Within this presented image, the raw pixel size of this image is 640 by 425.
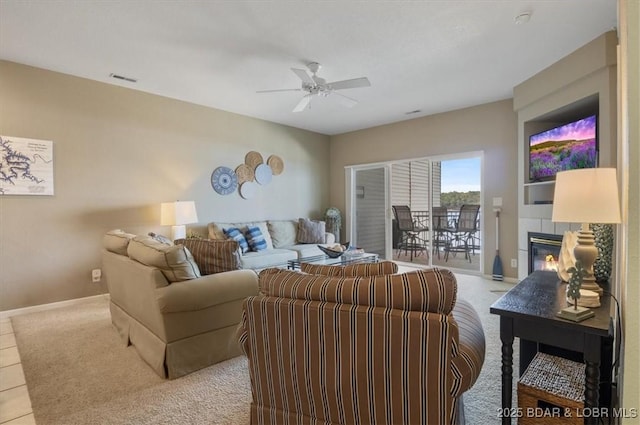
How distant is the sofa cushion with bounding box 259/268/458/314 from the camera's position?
1118mm

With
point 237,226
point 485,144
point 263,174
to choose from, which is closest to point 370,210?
point 263,174

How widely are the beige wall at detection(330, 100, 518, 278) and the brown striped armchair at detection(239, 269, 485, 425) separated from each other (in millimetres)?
3945

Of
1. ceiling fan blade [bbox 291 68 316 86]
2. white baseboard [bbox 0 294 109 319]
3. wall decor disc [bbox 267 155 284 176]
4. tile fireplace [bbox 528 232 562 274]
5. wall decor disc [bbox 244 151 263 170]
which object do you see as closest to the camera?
ceiling fan blade [bbox 291 68 316 86]

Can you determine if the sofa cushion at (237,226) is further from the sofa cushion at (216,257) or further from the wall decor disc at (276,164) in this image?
the sofa cushion at (216,257)

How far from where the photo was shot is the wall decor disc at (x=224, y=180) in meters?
5.09

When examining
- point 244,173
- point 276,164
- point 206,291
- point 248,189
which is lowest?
point 206,291

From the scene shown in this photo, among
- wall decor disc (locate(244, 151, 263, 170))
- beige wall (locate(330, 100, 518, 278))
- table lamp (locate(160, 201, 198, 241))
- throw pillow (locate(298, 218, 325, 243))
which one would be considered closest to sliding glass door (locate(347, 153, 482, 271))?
beige wall (locate(330, 100, 518, 278))

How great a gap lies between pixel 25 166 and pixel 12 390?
2.50 m

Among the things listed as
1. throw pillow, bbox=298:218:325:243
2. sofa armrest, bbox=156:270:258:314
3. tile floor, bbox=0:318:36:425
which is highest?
throw pillow, bbox=298:218:325:243

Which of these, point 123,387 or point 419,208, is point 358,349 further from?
point 419,208

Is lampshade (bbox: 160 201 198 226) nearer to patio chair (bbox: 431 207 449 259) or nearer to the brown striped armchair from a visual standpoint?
the brown striped armchair

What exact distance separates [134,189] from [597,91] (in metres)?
5.36

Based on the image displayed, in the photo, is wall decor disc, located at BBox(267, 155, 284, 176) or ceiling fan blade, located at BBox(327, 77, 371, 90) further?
wall decor disc, located at BBox(267, 155, 284, 176)

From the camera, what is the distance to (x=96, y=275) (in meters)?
3.96
